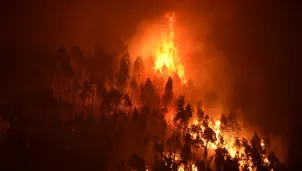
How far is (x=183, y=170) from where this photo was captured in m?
84.9

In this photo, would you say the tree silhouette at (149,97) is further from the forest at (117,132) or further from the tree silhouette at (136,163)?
the tree silhouette at (136,163)

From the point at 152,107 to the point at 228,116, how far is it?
2546 centimetres

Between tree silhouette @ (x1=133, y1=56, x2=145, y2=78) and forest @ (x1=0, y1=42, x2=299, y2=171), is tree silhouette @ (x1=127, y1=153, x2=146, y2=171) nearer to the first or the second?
forest @ (x1=0, y1=42, x2=299, y2=171)

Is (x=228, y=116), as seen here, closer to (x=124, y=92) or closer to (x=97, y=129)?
(x=124, y=92)

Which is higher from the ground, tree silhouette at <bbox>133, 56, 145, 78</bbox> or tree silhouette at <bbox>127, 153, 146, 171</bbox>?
tree silhouette at <bbox>133, 56, 145, 78</bbox>

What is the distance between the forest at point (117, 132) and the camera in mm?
78875

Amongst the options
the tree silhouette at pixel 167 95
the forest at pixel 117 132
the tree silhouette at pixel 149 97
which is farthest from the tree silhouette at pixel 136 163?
the tree silhouette at pixel 167 95

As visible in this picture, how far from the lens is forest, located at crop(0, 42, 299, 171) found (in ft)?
259

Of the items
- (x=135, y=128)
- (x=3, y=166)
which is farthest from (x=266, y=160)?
(x=3, y=166)

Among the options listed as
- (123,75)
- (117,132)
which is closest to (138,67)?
(123,75)

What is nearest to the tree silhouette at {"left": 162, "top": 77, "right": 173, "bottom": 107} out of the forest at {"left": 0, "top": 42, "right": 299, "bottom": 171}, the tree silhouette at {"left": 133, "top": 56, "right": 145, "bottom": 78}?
the forest at {"left": 0, "top": 42, "right": 299, "bottom": 171}

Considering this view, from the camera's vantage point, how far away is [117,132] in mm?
89500

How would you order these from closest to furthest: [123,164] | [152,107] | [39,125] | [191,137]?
1. [123,164]
2. [39,125]
3. [191,137]
4. [152,107]

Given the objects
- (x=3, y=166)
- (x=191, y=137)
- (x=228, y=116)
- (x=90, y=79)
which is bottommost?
(x=3, y=166)
